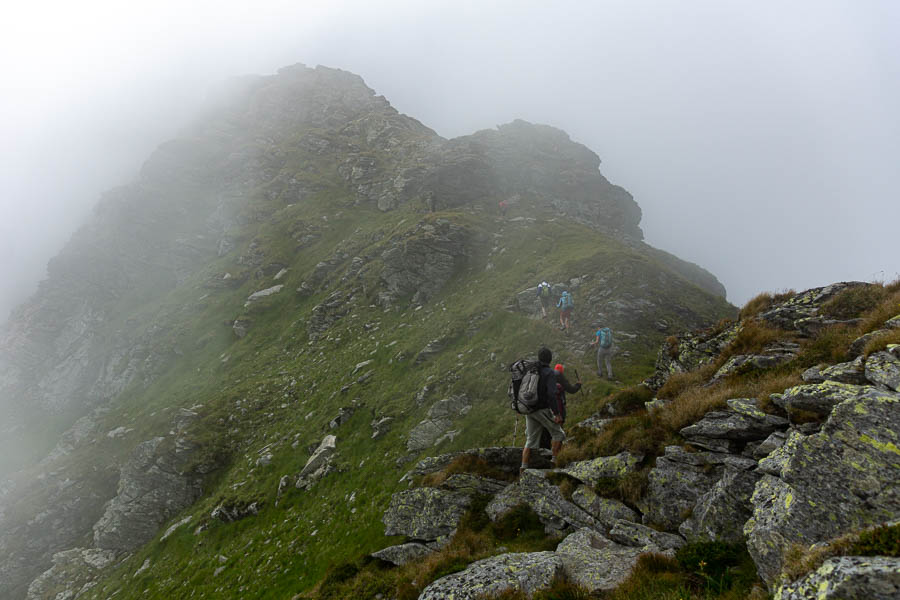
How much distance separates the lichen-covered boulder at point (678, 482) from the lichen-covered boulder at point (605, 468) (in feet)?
2.32

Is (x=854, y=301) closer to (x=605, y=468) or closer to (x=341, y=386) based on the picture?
(x=605, y=468)

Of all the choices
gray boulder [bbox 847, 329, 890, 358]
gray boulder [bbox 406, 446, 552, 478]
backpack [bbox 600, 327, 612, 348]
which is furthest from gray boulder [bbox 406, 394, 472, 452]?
gray boulder [bbox 847, 329, 890, 358]

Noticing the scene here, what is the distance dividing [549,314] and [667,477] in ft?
73.0

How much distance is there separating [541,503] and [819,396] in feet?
23.1

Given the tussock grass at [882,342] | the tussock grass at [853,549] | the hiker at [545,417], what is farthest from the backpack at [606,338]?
the tussock grass at [853,549]

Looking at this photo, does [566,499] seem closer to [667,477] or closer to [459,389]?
[667,477]

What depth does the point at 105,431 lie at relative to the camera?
4897 cm

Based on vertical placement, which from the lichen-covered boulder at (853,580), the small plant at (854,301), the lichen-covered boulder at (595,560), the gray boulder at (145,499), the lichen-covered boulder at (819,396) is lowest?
the gray boulder at (145,499)

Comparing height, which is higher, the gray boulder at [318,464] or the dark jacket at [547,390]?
the dark jacket at [547,390]

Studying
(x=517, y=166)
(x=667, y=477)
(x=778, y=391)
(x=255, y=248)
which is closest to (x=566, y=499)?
(x=667, y=477)

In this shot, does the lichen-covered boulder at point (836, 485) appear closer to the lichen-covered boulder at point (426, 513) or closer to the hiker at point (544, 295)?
the lichen-covered boulder at point (426, 513)

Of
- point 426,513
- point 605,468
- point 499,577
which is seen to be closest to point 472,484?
point 426,513

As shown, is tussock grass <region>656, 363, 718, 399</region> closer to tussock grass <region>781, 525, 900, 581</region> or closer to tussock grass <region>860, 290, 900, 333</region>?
tussock grass <region>860, 290, 900, 333</region>

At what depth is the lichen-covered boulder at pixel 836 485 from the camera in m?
5.52
